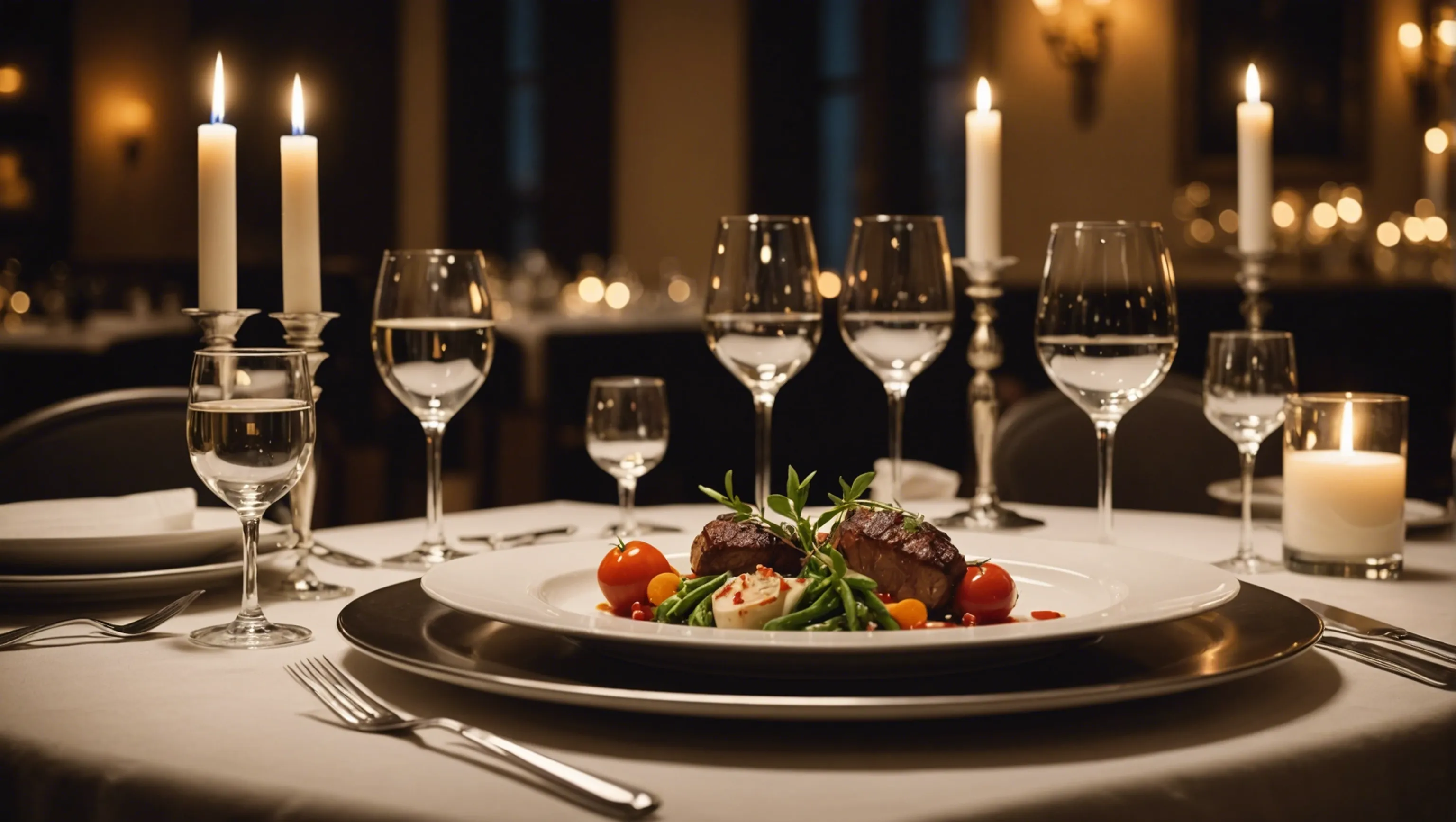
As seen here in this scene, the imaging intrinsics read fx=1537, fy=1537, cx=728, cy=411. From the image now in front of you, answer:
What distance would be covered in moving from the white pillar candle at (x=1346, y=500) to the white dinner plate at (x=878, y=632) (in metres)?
0.29

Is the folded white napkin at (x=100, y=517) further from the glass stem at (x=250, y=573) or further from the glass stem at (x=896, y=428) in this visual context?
the glass stem at (x=896, y=428)

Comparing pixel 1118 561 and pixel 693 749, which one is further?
pixel 1118 561

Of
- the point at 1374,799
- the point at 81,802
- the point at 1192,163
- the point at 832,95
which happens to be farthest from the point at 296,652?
the point at 832,95

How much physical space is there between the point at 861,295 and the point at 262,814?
3.23 ft

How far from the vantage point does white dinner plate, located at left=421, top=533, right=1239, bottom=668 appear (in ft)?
2.72

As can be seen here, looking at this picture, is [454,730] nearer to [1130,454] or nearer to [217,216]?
[217,216]

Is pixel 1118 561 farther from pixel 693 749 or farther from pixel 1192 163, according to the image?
pixel 1192 163

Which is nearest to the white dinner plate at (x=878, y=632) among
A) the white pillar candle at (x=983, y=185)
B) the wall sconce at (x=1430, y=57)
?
the white pillar candle at (x=983, y=185)


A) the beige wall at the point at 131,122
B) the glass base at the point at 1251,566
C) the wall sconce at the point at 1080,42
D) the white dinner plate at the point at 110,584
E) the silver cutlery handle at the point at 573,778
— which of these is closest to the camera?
the silver cutlery handle at the point at 573,778

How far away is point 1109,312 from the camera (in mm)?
1361

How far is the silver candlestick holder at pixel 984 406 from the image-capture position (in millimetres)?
1710

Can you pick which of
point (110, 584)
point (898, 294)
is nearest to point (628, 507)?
point (898, 294)

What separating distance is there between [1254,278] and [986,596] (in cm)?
86

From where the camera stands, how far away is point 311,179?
1380 mm
